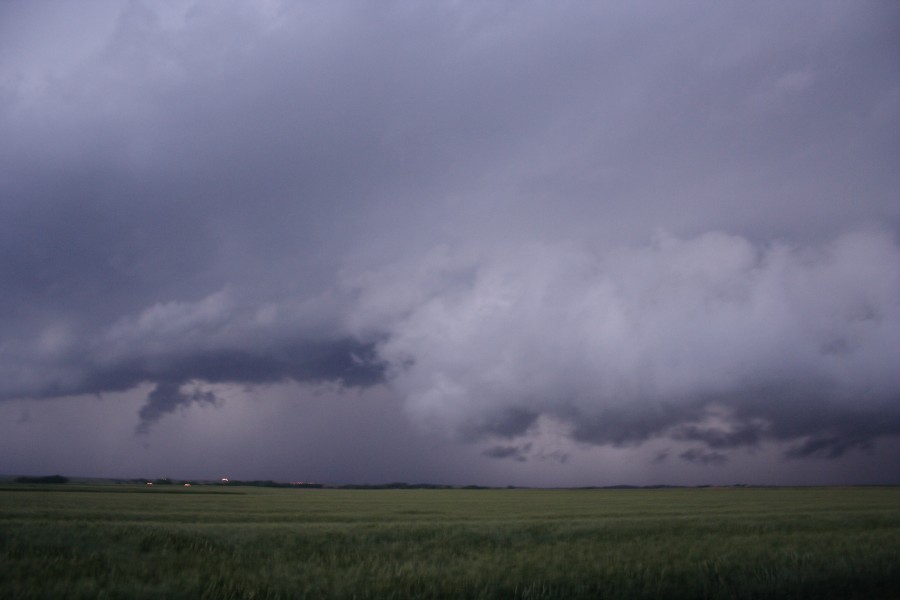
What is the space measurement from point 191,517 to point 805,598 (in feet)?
105

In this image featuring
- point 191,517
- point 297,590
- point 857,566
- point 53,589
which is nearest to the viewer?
point 53,589

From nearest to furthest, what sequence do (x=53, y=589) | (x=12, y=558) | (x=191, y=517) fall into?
(x=53, y=589) < (x=12, y=558) < (x=191, y=517)

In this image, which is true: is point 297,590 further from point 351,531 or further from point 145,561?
point 351,531

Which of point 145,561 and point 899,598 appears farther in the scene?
point 145,561

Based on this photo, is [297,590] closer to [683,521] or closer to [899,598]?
[899,598]

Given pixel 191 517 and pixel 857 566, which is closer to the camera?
pixel 857 566

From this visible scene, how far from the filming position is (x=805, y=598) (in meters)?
15.8

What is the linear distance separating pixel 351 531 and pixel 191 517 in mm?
15141

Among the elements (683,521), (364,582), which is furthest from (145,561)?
(683,521)

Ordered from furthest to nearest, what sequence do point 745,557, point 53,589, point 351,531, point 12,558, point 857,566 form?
point 351,531 → point 745,557 → point 857,566 → point 12,558 → point 53,589

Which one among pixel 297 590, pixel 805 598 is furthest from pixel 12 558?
pixel 805 598

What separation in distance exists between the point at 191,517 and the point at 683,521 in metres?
28.0

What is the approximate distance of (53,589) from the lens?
14039mm

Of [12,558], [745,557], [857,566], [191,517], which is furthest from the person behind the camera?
[191,517]
